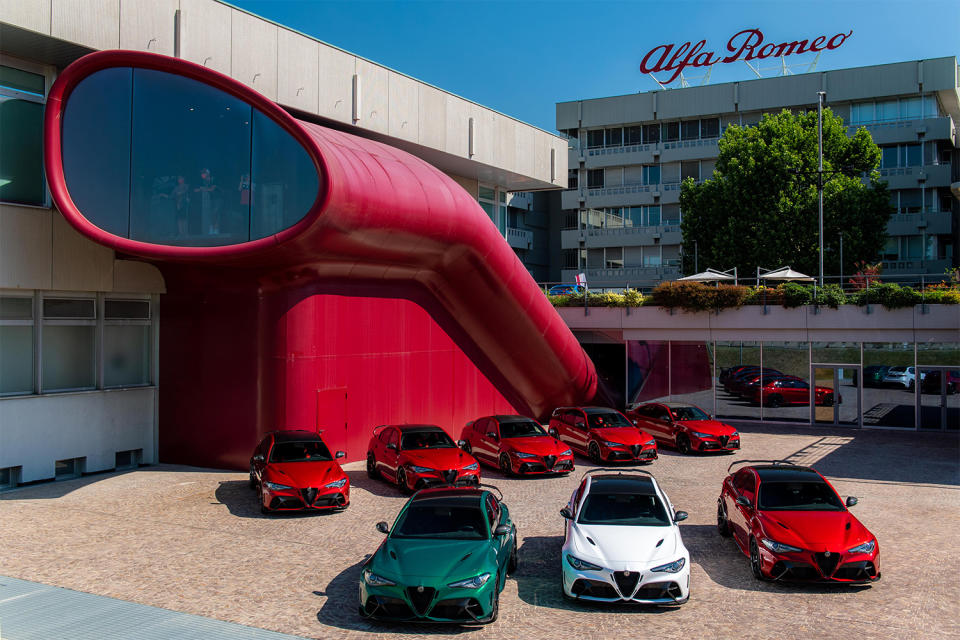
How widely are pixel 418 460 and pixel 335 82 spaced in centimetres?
1086

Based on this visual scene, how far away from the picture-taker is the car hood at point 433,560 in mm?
8992

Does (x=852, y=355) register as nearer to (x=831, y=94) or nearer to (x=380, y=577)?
(x=380, y=577)

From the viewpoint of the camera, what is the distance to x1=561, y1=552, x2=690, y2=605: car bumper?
9.46 meters

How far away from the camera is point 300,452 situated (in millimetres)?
15625

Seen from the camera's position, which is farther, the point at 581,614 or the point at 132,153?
the point at 132,153

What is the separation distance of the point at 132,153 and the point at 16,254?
3.20 metres

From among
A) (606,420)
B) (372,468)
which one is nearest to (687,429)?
(606,420)

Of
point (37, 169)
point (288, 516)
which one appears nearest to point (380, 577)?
point (288, 516)

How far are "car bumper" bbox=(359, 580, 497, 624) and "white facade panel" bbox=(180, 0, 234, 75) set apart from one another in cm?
1379

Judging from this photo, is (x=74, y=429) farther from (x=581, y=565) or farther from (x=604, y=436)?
(x=581, y=565)

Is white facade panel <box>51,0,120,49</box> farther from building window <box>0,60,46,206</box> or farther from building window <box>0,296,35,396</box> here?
building window <box>0,296,35,396</box>

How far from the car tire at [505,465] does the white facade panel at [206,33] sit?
11313mm

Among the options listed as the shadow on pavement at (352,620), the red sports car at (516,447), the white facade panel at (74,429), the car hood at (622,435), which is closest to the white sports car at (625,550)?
the shadow on pavement at (352,620)

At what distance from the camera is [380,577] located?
29.6 ft
